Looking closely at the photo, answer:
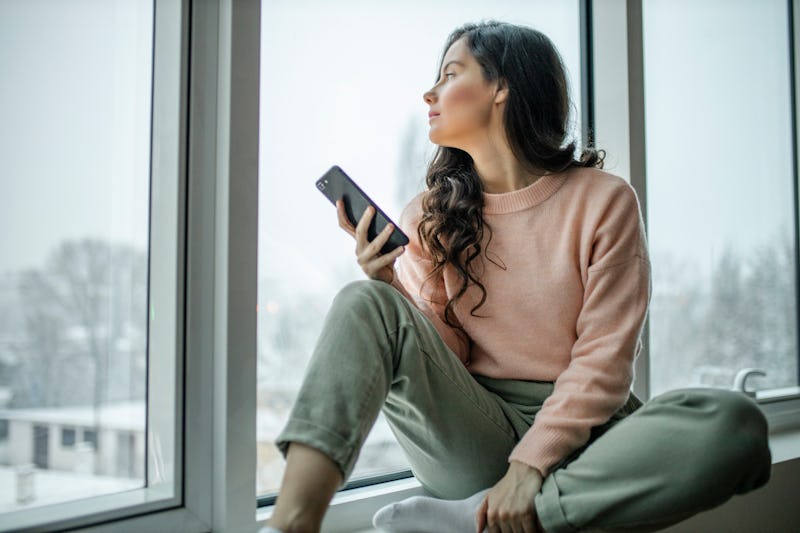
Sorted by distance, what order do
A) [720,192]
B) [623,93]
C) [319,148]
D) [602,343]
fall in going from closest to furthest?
1. [602,343]
2. [319,148]
3. [623,93]
4. [720,192]

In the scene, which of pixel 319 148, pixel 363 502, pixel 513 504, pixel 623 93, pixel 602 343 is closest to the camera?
pixel 513 504

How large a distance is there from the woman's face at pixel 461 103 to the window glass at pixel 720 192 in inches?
26.7

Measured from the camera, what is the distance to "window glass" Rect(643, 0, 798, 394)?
1.60 meters

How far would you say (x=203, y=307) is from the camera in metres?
0.92

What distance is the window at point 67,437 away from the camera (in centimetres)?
84

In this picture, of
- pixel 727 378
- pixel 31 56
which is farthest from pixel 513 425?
pixel 727 378

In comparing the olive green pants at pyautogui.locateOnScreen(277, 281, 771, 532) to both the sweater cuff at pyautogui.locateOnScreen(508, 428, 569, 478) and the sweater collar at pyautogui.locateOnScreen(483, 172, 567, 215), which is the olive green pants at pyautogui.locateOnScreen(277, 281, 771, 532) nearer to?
the sweater cuff at pyautogui.locateOnScreen(508, 428, 569, 478)

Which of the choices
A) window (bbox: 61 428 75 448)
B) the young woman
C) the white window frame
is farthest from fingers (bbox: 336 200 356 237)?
the white window frame

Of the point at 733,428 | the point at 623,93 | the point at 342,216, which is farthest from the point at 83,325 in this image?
the point at 623,93

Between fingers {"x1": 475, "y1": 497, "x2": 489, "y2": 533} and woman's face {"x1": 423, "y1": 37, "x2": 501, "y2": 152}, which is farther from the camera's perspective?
woman's face {"x1": 423, "y1": 37, "x2": 501, "y2": 152}

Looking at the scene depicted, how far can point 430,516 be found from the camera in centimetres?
85

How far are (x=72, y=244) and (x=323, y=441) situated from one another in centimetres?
46

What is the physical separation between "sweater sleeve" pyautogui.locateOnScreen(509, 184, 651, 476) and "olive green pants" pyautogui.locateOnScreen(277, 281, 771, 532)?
0.05 meters

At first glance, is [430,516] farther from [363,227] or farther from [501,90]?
[501,90]
